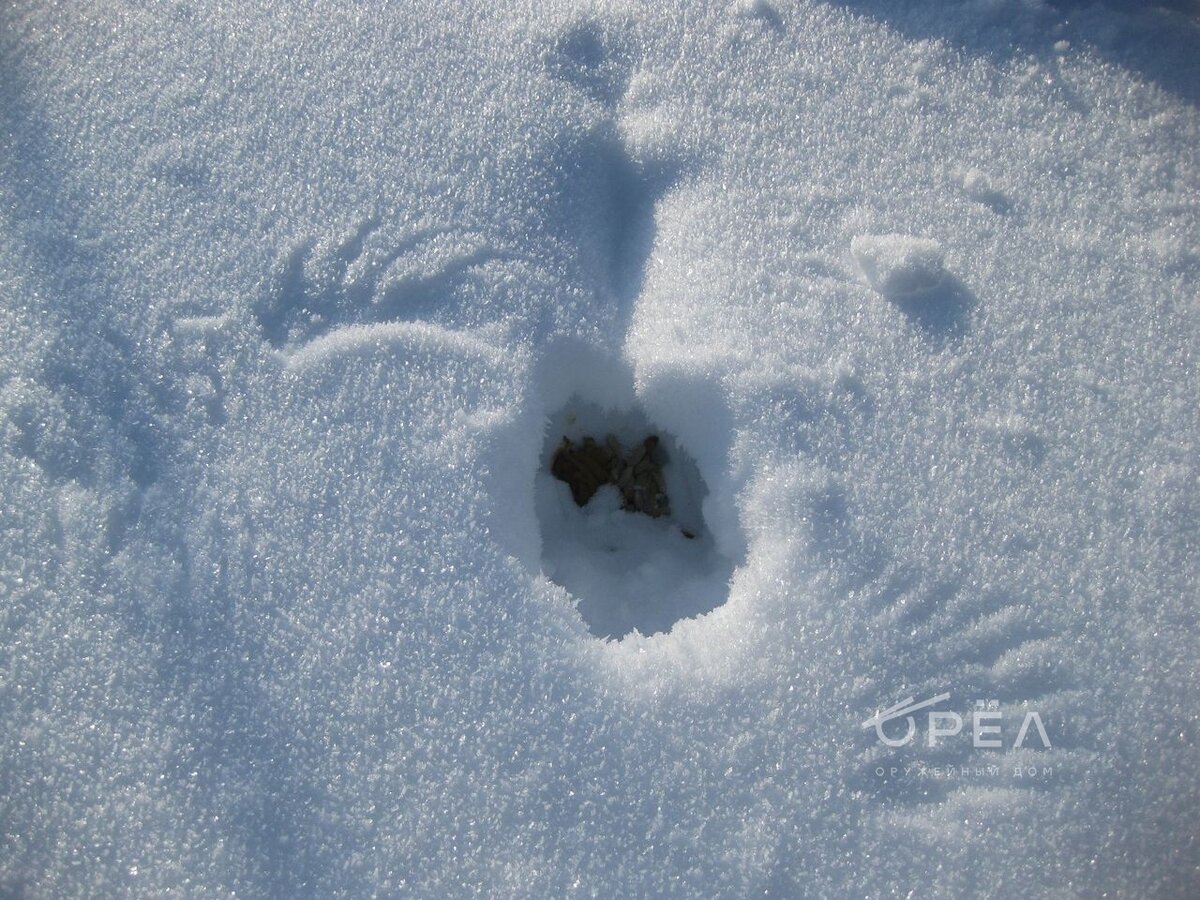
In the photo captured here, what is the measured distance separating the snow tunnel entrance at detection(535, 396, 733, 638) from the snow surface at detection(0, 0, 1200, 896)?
35 millimetres

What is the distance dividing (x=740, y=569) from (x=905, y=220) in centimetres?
51

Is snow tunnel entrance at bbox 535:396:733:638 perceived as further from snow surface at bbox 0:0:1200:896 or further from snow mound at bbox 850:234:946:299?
snow mound at bbox 850:234:946:299

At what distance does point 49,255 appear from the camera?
1045mm

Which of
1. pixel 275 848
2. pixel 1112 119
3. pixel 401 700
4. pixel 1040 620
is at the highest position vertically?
pixel 1112 119

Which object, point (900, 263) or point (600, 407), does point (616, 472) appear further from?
point (900, 263)

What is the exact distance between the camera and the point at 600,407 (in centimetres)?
106

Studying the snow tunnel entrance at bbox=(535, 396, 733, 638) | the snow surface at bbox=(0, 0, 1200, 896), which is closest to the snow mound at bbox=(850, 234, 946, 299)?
the snow surface at bbox=(0, 0, 1200, 896)

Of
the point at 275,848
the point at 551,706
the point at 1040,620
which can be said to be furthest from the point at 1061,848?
the point at 275,848

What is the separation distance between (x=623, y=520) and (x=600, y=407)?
0.16m

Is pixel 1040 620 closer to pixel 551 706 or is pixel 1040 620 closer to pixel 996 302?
pixel 996 302

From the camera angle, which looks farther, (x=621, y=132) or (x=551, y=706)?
(x=621, y=132)

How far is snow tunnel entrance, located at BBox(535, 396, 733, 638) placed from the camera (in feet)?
3.33

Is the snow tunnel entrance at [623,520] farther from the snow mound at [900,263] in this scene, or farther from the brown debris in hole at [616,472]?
the snow mound at [900,263]

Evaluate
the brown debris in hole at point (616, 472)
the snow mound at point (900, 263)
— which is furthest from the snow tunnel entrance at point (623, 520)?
the snow mound at point (900, 263)
